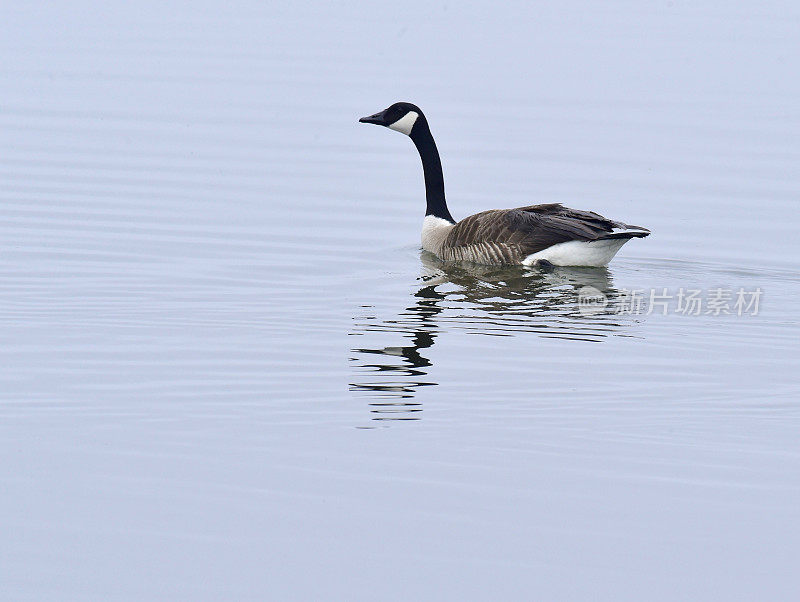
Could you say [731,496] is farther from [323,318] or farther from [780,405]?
[323,318]

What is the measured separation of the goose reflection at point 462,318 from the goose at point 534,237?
0.46ft

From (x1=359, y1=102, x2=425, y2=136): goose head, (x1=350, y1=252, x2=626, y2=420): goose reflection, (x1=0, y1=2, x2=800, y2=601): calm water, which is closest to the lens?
(x1=0, y1=2, x2=800, y2=601): calm water

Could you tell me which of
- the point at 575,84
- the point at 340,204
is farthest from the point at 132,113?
the point at 575,84

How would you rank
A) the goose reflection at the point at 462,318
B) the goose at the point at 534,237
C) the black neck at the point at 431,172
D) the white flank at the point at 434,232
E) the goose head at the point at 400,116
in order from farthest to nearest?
1. the goose head at the point at 400,116
2. the black neck at the point at 431,172
3. the white flank at the point at 434,232
4. the goose at the point at 534,237
5. the goose reflection at the point at 462,318

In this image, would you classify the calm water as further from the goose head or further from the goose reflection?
the goose head

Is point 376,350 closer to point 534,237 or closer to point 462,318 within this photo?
point 462,318

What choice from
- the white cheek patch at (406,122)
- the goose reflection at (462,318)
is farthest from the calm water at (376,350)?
the white cheek patch at (406,122)

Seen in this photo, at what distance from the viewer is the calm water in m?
6.60

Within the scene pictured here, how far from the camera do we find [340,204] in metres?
17.0

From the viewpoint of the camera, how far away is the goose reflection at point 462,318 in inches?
374

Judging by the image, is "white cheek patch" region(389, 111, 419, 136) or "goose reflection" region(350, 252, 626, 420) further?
"white cheek patch" region(389, 111, 419, 136)

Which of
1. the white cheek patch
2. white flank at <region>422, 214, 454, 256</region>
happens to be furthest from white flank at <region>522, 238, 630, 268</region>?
the white cheek patch

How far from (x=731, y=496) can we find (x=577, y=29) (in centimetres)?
2767

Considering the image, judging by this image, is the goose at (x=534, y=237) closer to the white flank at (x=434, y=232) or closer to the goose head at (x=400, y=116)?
the white flank at (x=434, y=232)
